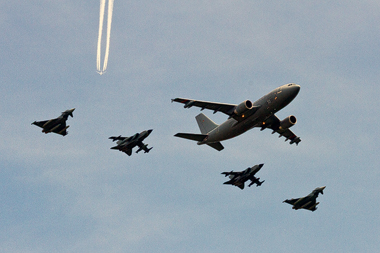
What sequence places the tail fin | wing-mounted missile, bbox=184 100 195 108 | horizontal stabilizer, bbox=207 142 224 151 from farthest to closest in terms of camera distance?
horizontal stabilizer, bbox=207 142 224 151
the tail fin
wing-mounted missile, bbox=184 100 195 108

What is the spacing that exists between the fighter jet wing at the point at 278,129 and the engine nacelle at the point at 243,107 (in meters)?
10.9

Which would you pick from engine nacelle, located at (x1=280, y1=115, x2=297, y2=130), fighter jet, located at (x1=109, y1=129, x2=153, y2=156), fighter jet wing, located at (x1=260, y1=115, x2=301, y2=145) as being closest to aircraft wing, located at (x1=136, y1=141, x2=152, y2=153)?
fighter jet, located at (x1=109, y1=129, x2=153, y2=156)

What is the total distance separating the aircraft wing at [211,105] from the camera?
62.8m

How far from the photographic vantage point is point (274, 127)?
241ft

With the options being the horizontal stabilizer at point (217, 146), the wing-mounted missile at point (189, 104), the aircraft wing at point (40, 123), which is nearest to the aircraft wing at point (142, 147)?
the horizontal stabilizer at point (217, 146)

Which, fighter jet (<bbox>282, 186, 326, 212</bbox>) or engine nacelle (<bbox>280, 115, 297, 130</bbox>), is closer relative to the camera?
engine nacelle (<bbox>280, 115, 297, 130</bbox>)

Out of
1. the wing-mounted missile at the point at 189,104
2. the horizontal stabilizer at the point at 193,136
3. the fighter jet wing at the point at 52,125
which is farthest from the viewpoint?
the fighter jet wing at the point at 52,125

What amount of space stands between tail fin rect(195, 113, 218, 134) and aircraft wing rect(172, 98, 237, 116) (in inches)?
343

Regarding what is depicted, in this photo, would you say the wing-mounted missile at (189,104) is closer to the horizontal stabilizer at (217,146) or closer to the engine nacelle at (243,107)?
the engine nacelle at (243,107)

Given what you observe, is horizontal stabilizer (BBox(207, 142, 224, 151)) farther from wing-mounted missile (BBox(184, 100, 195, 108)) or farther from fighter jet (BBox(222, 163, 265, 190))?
wing-mounted missile (BBox(184, 100, 195, 108))

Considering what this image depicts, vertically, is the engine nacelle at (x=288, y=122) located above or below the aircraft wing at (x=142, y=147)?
below

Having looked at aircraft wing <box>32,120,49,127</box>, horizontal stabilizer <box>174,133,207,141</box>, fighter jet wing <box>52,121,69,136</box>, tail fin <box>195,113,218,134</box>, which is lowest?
horizontal stabilizer <box>174,133,207,141</box>

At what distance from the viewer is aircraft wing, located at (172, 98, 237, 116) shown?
62.8m

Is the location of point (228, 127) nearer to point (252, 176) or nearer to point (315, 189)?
point (252, 176)
